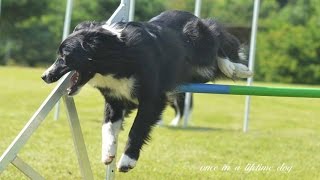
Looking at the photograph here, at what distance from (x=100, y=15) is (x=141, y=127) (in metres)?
26.3

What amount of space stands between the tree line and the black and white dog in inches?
1015

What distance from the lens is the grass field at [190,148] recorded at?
579cm

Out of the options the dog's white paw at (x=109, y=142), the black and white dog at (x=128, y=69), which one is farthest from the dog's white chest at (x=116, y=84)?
the dog's white paw at (x=109, y=142)

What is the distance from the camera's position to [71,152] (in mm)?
6848

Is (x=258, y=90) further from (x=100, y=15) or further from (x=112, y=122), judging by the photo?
(x=100, y=15)

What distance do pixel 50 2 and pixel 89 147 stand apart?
2916 cm

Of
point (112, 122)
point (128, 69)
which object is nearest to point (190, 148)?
point (112, 122)

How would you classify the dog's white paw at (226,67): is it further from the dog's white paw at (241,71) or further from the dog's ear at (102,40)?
the dog's ear at (102,40)

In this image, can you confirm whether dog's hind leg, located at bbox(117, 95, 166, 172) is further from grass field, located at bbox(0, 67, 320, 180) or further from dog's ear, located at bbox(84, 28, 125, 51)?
grass field, located at bbox(0, 67, 320, 180)

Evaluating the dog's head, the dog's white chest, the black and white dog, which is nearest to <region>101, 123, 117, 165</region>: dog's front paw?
the black and white dog

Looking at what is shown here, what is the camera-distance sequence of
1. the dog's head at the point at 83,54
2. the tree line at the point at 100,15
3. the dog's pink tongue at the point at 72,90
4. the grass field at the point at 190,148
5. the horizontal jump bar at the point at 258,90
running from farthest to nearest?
1. the tree line at the point at 100,15
2. the grass field at the point at 190,148
3. the horizontal jump bar at the point at 258,90
4. the dog's pink tongue at the point at 72,90
5. the dog's head at the point at 83,54

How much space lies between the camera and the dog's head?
3.83m

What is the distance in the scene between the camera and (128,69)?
4016 mm

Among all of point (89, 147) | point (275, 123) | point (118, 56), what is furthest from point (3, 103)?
point (118, 56)
